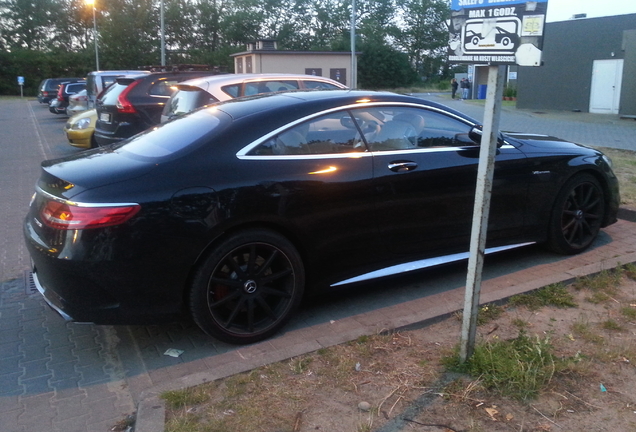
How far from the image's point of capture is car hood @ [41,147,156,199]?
3789 mm

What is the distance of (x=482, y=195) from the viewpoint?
11.3 feet

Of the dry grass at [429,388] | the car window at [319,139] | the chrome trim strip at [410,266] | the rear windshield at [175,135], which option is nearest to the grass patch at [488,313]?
the dry grass at [429,388]

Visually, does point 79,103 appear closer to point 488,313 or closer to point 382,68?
point 488,313

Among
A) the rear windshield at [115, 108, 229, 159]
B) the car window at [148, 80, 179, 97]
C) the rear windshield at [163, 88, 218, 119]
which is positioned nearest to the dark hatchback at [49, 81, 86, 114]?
the car window at [148, 80, 179, 97]

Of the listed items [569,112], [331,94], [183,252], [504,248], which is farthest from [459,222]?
[569,112]

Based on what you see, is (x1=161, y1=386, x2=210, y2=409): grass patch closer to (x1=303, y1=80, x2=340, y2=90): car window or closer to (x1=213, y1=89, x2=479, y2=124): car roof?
(x1=213, y1=89, x2=479, y2=124): car roof

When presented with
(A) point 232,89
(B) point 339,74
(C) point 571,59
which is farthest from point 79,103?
(C) point 571,59

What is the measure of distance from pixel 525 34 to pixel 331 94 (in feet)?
6.32

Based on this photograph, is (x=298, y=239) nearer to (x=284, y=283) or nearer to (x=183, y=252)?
(x=284, y=283)

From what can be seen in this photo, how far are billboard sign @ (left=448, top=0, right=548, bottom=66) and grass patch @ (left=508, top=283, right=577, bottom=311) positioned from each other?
2.01m

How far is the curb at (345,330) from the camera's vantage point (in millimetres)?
3404

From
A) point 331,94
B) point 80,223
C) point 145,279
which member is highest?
point 331,94

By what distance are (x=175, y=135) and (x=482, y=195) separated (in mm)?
2258

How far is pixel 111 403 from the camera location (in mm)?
3520
